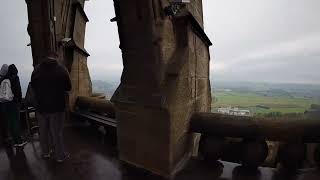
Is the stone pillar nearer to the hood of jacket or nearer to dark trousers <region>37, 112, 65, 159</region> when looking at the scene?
dark trousers <region>37, 112, 65, 159</region>

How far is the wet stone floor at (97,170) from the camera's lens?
422 cm

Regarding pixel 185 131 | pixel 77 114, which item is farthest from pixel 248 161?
pixel 77 114

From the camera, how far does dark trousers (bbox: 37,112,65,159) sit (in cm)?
475

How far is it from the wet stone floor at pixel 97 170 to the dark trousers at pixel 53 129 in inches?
10.3

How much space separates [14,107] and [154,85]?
3.29 m

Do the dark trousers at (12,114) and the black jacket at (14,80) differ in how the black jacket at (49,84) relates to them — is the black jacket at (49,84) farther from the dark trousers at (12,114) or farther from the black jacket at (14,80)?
the dark trousers at (12,114)

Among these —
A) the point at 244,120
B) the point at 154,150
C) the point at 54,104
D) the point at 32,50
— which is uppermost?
the point at 32,50

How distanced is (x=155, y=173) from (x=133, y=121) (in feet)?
2.75

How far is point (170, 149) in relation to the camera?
4.03 m

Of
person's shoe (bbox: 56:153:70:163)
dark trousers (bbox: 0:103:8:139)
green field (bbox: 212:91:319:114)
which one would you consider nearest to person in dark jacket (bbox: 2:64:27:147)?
dark trousers (bbox: 0:103:8:139)

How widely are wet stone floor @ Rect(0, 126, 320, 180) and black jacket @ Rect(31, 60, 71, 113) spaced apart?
969mm

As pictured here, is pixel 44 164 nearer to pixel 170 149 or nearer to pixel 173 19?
pixel 170 149

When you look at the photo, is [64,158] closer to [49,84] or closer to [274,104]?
[49,84]

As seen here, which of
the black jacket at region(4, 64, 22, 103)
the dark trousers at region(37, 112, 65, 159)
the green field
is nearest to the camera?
the dark trousers at region(37, 112, 65, 159)
